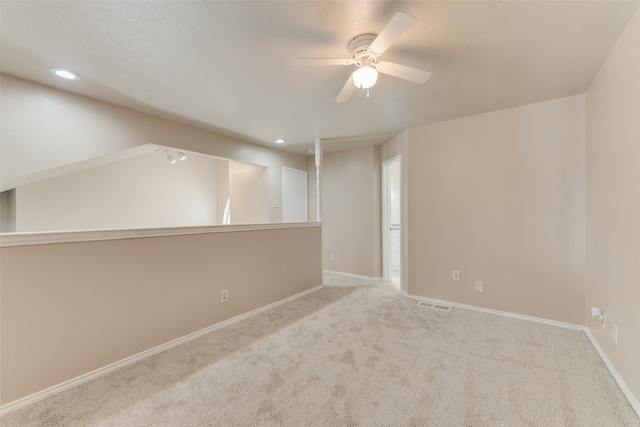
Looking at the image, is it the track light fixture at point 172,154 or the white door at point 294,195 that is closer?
the track light fixture at point 172,154

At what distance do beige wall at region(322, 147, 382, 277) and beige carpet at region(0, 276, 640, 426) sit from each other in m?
2.06

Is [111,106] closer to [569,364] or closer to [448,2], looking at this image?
[448,2]

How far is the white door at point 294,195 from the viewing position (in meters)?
5.05

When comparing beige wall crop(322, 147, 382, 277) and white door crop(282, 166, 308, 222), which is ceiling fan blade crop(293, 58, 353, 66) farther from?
white door crop(282, 166, 308, 222)

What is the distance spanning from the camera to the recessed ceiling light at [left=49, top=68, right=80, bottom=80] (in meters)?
2.09

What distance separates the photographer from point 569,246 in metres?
2.66

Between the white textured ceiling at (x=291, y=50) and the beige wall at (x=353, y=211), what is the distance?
6.05 feet

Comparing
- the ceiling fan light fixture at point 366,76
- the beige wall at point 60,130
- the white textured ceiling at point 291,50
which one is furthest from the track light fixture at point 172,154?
the ceiling fan light fixture at point 366,76

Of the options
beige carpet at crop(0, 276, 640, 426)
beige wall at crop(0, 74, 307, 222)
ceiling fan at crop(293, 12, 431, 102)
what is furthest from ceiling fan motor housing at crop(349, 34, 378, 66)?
beige wall at crop(0, 74, 307, 222)

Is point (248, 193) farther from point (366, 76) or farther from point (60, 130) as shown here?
point (366, 76)

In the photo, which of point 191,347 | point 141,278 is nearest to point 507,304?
point 191,347

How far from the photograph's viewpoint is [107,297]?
2.01m

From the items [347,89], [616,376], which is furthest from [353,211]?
[616,376]

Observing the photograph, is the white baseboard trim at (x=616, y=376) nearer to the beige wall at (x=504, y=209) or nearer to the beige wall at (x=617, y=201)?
the beige wall at (x=617, y=201)
